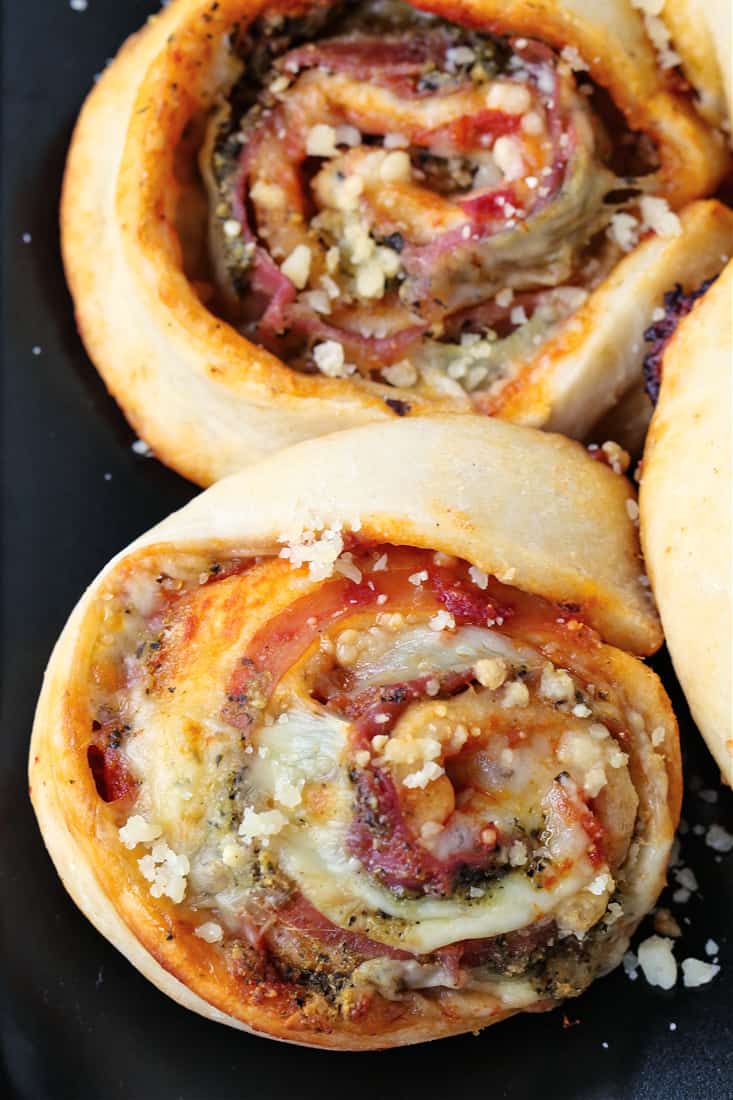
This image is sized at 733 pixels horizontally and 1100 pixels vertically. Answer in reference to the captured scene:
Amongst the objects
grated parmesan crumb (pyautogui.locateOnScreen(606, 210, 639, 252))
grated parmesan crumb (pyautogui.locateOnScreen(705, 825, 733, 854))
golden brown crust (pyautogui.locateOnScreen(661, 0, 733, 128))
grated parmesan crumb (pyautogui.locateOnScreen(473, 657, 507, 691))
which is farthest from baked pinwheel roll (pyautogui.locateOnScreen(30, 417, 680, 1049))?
golden brown crust (pyautogui.locateOnScreen(661, 0, 733, 128))

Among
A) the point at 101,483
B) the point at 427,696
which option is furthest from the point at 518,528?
the point at 101,483

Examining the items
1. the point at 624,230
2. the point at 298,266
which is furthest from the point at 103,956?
the point at 624,230

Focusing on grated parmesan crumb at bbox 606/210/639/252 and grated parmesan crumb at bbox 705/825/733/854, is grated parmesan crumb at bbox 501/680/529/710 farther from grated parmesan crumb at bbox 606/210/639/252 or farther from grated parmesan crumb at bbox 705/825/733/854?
grated parmesan crumb at bbox 606/210/639/252

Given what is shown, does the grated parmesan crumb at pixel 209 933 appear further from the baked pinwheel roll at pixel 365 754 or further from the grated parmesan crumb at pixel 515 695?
the grated parmesan crumb at pixel 515 695

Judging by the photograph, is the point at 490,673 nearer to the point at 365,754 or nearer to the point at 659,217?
the point at 365,754

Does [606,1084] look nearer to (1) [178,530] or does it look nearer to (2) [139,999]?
(2) [139,999]

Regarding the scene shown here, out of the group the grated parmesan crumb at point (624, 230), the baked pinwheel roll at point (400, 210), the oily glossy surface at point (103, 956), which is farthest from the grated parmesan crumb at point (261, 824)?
the grated parmesan crumb at point (624, 230)
